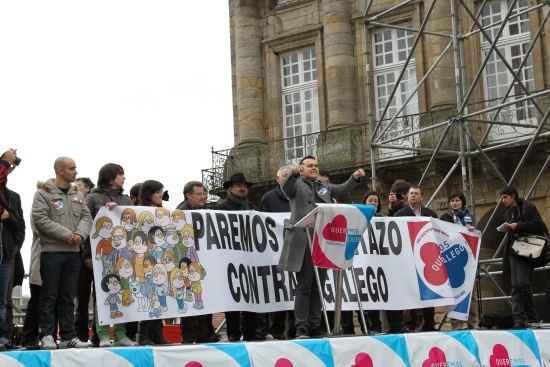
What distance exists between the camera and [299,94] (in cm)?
3112

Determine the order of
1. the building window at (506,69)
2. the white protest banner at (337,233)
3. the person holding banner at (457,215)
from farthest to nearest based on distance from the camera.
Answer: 1. the building window at (506,69)
2. the person holding banner at (457,215)
3. the white protest banner at (337,233)

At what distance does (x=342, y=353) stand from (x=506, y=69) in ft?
60.1

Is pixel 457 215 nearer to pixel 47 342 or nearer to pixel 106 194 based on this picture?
pixel 106 194

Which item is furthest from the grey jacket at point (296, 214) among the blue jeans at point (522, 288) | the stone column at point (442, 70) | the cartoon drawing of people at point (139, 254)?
the stone column at point (442, 70)

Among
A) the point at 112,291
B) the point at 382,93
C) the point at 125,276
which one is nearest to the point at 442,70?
the point at 382,93

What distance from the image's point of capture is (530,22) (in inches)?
1049

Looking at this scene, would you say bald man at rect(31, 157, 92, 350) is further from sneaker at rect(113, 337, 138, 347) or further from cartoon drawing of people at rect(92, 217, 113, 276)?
sneaker at rect(113, 337, 138, 347)

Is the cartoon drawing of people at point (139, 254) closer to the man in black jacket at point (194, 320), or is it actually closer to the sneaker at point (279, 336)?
the man in black jacket at point (194, 320)

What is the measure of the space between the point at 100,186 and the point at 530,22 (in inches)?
710

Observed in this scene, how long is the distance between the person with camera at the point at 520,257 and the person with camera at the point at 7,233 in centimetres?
608

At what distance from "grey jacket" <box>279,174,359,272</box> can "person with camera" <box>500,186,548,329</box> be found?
3.05m

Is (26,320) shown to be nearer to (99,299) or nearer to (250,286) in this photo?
(99,299)

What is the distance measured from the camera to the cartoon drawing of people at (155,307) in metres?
10.6

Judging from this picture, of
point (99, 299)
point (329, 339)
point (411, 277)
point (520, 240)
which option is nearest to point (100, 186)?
point (99, 299)
